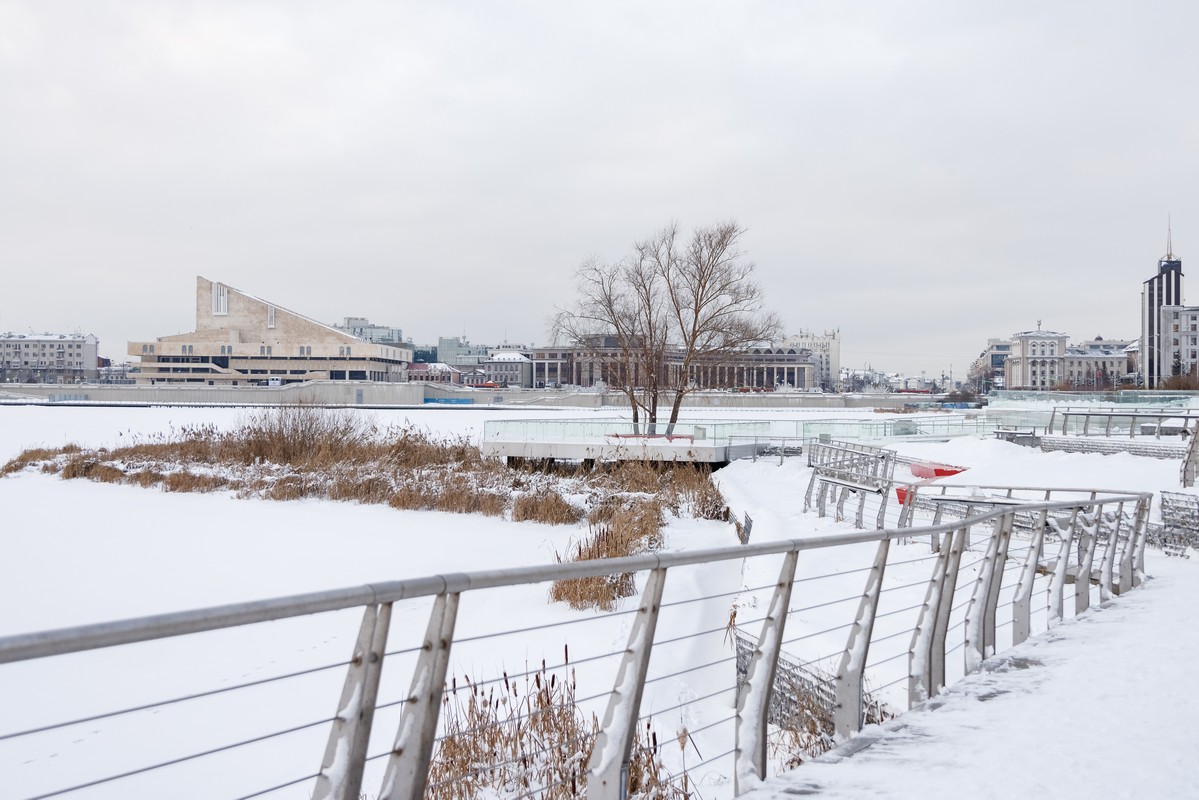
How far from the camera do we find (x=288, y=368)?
405ft

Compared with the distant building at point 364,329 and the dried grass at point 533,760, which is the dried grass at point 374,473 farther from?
the distant building at point 364,329

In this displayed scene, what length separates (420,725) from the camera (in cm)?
270

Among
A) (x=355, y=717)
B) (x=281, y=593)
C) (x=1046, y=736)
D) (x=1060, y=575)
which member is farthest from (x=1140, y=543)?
(x=281, y=593)

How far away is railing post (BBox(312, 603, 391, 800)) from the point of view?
255cm

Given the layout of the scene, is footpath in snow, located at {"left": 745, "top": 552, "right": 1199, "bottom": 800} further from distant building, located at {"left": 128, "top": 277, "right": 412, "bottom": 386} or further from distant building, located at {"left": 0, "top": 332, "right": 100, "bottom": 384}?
distant building, located at {"left": 0, "top": 332, "right": 100, "bottom": 384}

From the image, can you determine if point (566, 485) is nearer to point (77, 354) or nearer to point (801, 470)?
point (801, 470)

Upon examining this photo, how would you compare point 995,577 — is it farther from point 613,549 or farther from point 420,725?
point 613,549

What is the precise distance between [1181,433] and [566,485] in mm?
19633

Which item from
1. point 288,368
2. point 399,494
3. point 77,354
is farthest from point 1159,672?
point 77,354

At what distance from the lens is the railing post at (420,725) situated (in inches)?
106

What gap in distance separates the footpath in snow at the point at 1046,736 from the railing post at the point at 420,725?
176cm

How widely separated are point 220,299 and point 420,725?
438 feet

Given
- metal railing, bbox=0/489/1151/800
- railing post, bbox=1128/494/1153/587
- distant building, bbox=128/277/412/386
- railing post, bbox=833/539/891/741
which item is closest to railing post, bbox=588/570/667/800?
metal railing, bbox=0/489/1151/800

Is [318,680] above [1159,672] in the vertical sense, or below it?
below
